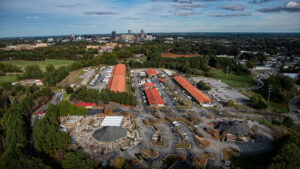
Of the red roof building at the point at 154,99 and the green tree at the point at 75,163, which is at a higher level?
the red roof building at the point at 154,99

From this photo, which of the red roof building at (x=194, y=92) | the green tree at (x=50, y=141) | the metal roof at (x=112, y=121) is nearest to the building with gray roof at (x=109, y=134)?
the metal roof at (x=112, y=121)

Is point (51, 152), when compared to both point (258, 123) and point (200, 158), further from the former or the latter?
point (258, 123)

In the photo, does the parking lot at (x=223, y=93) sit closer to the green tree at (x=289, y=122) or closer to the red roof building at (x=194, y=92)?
the red roof building at (x=194, y=92)

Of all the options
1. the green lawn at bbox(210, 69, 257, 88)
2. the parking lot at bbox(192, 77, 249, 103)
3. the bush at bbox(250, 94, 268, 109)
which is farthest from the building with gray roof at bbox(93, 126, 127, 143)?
the green lawn at bbox(210, 69, 257, 88)

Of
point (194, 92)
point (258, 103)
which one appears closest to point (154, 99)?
point (194, 92)

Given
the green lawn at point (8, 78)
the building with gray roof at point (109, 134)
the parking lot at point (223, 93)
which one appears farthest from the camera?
the green lawn at point (8, 78)

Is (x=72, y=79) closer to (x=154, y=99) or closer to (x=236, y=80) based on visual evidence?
(x=154, y=99)

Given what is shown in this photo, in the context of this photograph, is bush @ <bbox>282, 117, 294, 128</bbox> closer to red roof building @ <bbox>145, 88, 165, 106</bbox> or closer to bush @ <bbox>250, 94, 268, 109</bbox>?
bush @ <bbox>250, 94, 268, 109</bbox>
